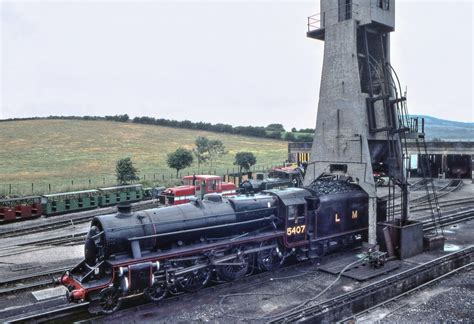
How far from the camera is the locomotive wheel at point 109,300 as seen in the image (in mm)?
9961

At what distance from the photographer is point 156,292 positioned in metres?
10.9

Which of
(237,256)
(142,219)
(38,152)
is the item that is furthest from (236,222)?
(38,152)

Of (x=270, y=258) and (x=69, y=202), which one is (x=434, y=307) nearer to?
(x=270, y=258)

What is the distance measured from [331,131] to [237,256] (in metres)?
8.27

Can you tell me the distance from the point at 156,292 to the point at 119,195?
69.0ft

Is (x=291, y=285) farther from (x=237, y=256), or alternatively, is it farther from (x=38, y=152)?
(x=38, y=152)

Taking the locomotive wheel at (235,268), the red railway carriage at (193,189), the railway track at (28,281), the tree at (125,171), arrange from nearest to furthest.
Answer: the railway track at (28,281)
the locomotive wheel at (235,268)
the red railway carriage at (193,189)
the tree at (125,171)

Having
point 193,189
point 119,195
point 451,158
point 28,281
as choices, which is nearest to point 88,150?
point 119,195

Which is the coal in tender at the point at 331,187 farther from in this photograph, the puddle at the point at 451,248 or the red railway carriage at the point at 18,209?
the red railway carriage at the point at 18,209

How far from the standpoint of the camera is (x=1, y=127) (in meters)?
71.1

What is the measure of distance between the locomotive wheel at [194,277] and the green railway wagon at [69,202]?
18814 millimetres

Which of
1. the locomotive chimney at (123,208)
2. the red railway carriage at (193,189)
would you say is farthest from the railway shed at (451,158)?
the locomotive chimney at (123,208)

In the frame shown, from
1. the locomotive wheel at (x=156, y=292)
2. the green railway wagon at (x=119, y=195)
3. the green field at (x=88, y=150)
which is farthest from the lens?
the green field at (x=88, y=150)

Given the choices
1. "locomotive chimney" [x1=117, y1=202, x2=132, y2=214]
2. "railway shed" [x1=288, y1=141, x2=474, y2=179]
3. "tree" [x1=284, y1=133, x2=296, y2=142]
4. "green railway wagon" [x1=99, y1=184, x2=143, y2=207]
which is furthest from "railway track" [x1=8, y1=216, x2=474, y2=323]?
"tree" [x1=284, y1=133, x2=296, y2=142]
